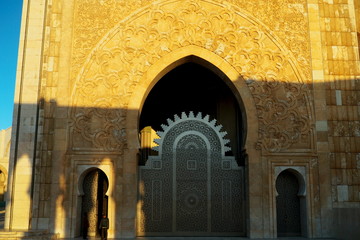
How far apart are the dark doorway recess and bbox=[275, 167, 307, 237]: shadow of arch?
412 centimetres

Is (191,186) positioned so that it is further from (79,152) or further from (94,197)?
(79,152)

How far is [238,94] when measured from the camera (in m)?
9.62

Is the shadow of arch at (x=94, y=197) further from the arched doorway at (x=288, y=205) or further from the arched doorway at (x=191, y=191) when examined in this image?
the arched doorway at (x=288, y=205)

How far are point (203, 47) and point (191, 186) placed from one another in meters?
3.75

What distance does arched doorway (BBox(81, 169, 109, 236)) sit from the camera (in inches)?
373

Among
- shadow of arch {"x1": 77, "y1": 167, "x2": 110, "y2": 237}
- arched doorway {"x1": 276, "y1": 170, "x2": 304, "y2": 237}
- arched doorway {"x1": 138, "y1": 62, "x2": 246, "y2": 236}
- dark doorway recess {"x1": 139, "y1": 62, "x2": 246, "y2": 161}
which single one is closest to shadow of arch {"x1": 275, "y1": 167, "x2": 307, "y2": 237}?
arched doorway {"x1": 276, "y1": 170, "x2": 304, "y2": 237}

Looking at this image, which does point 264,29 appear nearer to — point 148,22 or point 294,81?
point 294,81

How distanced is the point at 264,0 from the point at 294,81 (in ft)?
8.02

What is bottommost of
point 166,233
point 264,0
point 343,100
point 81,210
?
point 166,233

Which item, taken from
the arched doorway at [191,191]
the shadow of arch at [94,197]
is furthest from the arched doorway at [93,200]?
the arched doorway at [191,191]

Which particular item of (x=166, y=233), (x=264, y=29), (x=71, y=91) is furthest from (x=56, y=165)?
(x=264, y=29)

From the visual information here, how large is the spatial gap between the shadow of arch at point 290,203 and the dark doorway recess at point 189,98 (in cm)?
412

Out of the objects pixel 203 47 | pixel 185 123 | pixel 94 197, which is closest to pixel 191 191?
pixel 185 123

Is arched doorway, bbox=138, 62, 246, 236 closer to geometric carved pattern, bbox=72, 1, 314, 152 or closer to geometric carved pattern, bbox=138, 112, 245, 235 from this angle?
geometric carved pattern, bbox=138, 112, 245, 235
